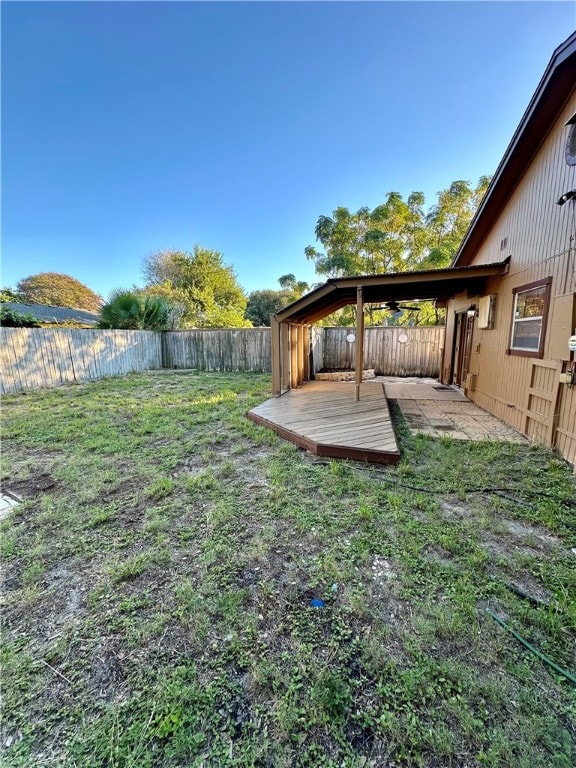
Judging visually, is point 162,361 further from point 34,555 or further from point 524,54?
point 524,54

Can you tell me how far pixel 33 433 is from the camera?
450cm

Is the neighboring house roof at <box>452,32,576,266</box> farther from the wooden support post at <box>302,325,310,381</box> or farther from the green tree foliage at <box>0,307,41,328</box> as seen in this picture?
the green tree foliage at <box>0,307,41,328</box>

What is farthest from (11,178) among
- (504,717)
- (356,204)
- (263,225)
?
(504,717)

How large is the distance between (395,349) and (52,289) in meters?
31.2

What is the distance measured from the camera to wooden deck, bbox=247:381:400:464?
11.7 ft

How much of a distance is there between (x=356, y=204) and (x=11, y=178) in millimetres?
14042

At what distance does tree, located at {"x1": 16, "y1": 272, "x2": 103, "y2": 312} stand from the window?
2972cm

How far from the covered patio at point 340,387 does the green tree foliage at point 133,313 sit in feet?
22.9

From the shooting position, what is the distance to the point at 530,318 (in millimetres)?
4305

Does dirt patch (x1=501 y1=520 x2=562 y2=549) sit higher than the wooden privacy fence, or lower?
lower

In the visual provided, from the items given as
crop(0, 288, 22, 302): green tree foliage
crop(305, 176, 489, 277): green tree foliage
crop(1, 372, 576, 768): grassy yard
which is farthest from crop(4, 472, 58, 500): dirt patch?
crop(0, 288, 22, 302): green tree foliage

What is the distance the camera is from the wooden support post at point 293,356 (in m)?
7.16

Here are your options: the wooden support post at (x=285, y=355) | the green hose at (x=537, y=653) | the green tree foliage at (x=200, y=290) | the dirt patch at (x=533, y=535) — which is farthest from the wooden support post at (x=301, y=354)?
the green tree foliage at (x=200, y=290)

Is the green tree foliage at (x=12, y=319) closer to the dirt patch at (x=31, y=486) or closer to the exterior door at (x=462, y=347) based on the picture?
the dirt patch at (x=31, y=486)
